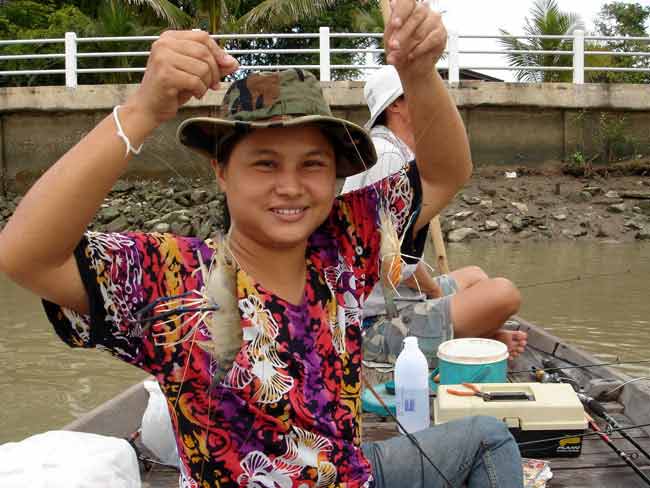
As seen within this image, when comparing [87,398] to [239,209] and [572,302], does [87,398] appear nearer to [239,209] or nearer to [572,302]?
[239,209]

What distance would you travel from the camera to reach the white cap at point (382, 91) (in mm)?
3377

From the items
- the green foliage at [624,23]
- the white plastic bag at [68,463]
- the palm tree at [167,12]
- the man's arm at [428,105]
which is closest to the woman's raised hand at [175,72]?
the man's arm at [428,105]

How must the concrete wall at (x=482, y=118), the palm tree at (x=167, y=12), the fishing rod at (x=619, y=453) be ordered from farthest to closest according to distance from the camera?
the palm tree at (x=167, y=12)
the concrete wall at (x=482, y=118)
the fishing rod at (x=619, y=453)

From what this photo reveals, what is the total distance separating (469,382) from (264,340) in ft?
5.18

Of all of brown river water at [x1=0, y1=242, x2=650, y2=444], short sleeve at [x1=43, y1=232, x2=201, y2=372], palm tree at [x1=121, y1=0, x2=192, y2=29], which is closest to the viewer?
short sleeve at [x1=43, y1=232, x2=201, y2=372]

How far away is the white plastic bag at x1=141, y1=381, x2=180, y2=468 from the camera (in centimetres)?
242

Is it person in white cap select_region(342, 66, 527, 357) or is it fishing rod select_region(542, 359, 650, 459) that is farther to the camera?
person in white cap select_region(342, 66, 527, 357)

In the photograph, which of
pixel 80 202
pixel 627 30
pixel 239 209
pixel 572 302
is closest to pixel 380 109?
pixel 239 209

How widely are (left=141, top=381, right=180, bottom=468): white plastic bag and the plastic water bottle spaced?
838 mm

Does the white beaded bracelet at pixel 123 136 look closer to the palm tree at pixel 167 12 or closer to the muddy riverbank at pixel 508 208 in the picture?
the muddy riverbank at pixel 508 208

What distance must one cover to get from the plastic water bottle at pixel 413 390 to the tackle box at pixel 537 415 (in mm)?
77

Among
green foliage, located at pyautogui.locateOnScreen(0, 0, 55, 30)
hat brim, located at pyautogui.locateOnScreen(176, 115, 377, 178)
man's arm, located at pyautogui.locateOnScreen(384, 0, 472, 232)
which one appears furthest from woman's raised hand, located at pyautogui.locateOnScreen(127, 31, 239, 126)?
green foliage, located at pyautogui.locateOnScreen(0, 0, 55, 30)

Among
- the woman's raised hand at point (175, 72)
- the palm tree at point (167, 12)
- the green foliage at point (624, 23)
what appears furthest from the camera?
the green foliage at point (624, 23)

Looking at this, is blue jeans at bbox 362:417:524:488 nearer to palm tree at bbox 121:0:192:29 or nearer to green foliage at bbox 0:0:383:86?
green foliage at bbox 0:0:383:86
